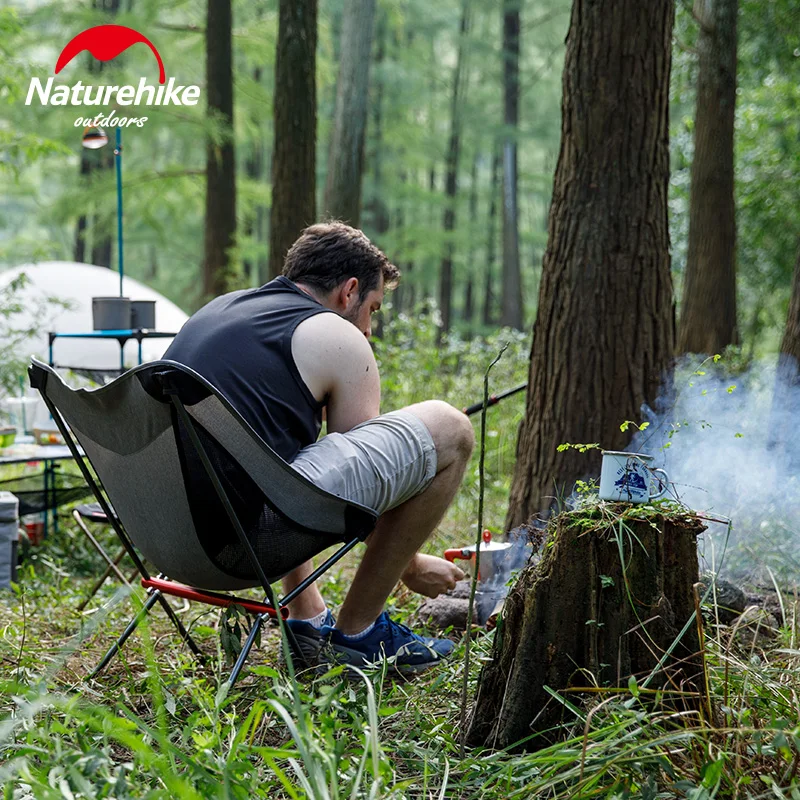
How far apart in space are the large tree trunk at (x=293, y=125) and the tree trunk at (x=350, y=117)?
747 mm

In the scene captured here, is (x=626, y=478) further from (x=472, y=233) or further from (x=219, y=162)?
(x=472, y=233)

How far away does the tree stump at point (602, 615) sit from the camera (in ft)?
5.74

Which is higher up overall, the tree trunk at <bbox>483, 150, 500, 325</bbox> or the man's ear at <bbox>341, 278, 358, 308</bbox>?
the tree trunk at <bbox>483, 150, 500, 325</bbox>

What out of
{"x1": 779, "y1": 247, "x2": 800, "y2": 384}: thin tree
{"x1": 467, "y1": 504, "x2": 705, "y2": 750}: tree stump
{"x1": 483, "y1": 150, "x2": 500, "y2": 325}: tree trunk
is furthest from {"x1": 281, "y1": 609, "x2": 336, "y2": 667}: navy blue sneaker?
{"x1": 483, "y1": 150, "x2": 500, "y2": 325}: tree trunk

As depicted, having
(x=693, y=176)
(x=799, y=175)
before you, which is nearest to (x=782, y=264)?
(x=799, y=175)

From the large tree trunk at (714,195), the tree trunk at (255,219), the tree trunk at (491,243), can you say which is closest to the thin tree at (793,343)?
the large tree trunk at (714,195)

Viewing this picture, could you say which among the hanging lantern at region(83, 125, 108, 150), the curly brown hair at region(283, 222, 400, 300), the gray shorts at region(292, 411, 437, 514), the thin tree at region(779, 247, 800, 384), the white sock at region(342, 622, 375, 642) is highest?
the hanging lantern at region(83, 125, 108, 150)

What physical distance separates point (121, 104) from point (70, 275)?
234 centimetres

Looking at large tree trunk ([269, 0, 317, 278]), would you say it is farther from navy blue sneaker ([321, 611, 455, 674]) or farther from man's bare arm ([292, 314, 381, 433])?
navy blue sneaker ([321, 611, 455, 674])

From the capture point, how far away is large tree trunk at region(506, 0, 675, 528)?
10.00ft

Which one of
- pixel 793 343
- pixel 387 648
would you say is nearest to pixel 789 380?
pixel 793 343

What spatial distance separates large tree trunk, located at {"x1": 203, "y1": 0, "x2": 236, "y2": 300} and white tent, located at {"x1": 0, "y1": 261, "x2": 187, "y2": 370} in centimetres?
56

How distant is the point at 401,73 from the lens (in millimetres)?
16906

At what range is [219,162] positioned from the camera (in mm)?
8141
